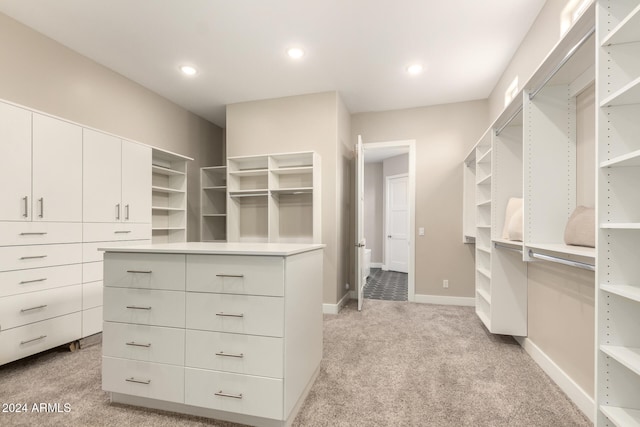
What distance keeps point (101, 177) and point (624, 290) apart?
3697mm

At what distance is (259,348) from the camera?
5.05 ft

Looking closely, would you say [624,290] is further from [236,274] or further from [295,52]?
[295,52]

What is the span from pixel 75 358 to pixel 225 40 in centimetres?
310

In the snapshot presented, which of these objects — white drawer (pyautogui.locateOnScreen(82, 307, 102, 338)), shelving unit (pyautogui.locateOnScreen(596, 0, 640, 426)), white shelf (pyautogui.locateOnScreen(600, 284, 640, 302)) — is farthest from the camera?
white drawer (pyautogui.locateOnScreen(82, 307, 102, 338))

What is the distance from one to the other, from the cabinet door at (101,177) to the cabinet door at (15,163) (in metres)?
0.42

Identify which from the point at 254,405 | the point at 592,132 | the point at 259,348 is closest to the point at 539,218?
the point at 592,132

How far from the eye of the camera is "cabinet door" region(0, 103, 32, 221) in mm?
2121

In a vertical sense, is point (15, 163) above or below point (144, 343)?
above

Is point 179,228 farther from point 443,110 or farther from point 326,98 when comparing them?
point 443,110

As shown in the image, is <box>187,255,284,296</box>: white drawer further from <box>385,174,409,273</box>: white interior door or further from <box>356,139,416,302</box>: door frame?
<box>385,174,409,273</box>: white interior door

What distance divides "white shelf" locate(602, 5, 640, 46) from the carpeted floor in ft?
6.23

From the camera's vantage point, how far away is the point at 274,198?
156 inches

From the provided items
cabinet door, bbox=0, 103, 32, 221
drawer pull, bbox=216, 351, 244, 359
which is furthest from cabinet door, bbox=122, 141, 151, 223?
drawer pull, bbox=216, 351, 244, 359

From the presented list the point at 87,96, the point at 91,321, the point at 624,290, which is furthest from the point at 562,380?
the point at 87,96
